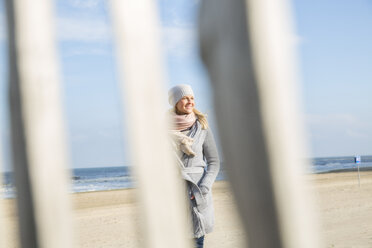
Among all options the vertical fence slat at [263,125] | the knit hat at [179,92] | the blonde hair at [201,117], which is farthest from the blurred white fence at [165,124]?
the blonde hair at [201,117]

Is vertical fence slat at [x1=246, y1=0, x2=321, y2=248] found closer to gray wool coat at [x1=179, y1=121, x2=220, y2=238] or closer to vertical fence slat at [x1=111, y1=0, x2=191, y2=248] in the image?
vertical fence slat at [x1=111, y1=0, x2=191, y2=248]

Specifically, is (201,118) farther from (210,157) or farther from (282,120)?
(282,120)

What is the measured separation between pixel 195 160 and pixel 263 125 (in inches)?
102

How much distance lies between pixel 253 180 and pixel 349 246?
16.5 feet

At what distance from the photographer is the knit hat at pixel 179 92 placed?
342cm

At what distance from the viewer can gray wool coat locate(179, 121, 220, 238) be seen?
3525mm

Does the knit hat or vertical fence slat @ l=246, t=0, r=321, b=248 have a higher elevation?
the knit hat

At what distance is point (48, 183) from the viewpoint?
53.0 inches

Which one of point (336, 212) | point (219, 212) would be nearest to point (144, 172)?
point (336, 212)

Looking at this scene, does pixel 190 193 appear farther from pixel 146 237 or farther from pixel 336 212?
pixel 336 212

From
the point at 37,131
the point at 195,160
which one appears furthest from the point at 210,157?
the point at 37,131

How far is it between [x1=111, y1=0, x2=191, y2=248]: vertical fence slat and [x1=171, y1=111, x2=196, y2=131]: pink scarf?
2.26 m

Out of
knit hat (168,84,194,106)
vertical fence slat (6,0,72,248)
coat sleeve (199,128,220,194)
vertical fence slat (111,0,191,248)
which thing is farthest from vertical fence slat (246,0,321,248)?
coat sleeve (199,128,220,194)

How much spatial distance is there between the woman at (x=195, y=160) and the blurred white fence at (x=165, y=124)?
2.09 m
